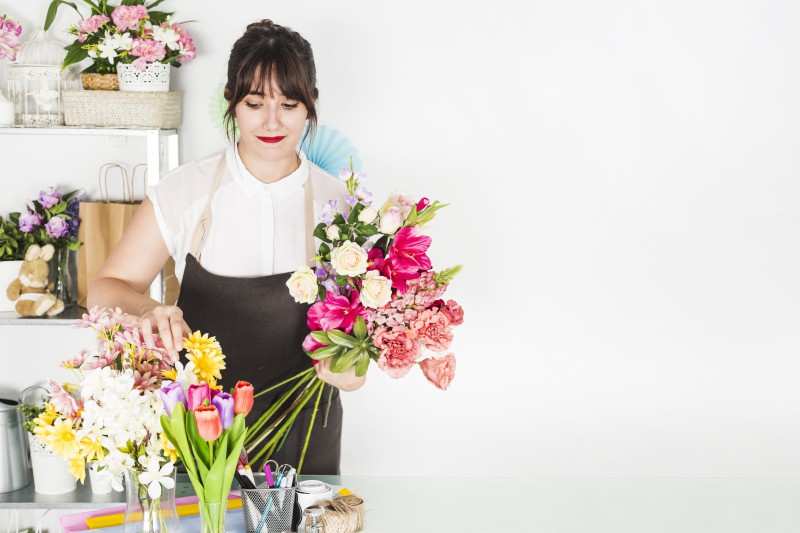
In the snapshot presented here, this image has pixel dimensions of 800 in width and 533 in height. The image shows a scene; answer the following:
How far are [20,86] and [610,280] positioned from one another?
2.08m

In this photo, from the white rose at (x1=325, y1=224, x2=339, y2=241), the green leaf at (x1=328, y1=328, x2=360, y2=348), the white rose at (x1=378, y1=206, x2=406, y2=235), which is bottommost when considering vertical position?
the green leaf at (x1=328, y1=328, x2=360, y2=348)

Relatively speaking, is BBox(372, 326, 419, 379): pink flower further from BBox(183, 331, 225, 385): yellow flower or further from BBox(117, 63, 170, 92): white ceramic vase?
BBox(117, 63, 170, 92): white ceramic vase

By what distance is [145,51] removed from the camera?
2818 mm

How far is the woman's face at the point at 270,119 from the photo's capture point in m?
2.24

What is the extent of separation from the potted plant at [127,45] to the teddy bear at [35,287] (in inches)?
22.5

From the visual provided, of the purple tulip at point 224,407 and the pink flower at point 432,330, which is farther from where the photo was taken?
the pink flower at point 432,330

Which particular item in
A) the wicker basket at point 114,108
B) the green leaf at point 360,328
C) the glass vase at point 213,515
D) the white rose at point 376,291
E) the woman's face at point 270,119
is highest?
the wicker basket at point 114,108

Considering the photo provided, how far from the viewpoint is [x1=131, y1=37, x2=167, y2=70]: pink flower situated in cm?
282

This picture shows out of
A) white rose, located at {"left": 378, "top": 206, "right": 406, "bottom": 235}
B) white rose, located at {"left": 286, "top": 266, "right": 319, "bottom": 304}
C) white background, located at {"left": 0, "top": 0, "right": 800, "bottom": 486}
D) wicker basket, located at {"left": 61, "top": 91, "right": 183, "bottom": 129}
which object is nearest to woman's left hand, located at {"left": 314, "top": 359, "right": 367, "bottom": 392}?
white rose, located at {"left": 286, "top": 266, "right": 319, "bottom": 304}

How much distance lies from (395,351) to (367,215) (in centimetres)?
27

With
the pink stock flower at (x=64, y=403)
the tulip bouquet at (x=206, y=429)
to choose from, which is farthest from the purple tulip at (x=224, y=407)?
the pink stock flower at (x=64, y=403)

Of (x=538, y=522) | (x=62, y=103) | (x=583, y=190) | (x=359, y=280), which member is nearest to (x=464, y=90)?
(x=583, y=190)

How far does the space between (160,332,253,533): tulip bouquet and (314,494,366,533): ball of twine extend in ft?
0.62

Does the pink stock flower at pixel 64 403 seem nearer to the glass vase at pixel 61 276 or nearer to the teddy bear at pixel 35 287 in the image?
the teddy bear at pixel 35 287
